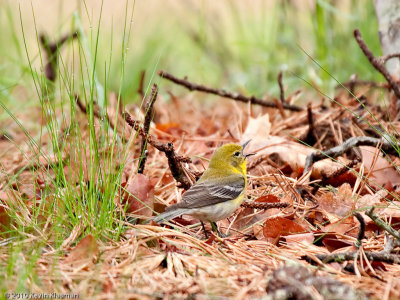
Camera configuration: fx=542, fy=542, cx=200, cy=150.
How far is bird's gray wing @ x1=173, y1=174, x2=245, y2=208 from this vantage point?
397cm

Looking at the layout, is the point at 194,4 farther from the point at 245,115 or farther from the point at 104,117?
the point at 104,117

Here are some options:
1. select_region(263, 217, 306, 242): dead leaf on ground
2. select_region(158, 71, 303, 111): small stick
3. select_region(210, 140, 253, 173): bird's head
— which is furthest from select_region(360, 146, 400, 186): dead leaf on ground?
select_region(158, 71, 303, 111): small stick

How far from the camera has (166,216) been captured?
375 centimetres

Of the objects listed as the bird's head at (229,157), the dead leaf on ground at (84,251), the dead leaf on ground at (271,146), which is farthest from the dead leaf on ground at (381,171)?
the dead leaf on ground at (84,251)

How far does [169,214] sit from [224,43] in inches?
286

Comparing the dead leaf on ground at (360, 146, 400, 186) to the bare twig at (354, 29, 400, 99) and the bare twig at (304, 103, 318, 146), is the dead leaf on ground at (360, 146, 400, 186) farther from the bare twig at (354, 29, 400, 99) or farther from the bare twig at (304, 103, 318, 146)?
the bare twig at (354, 29, 400, 99)

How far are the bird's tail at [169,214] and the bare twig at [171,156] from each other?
0.40m

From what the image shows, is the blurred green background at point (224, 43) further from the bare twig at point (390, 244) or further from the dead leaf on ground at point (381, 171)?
the bare twig at point (390, 244)

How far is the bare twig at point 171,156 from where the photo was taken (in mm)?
3893

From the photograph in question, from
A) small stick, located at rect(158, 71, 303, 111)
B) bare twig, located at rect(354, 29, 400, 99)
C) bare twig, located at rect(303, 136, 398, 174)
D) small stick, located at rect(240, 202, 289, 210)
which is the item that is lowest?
small stick, located at rect(240, 202, 289, 210)

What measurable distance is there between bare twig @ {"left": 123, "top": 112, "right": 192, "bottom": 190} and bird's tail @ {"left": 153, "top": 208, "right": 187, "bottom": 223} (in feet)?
1.32

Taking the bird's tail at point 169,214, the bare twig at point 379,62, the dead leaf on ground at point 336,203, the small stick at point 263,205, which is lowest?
the dead leaf on ground at point 336,203

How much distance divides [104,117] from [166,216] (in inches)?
32.1

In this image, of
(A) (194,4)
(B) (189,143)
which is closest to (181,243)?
(B) (189,143)
